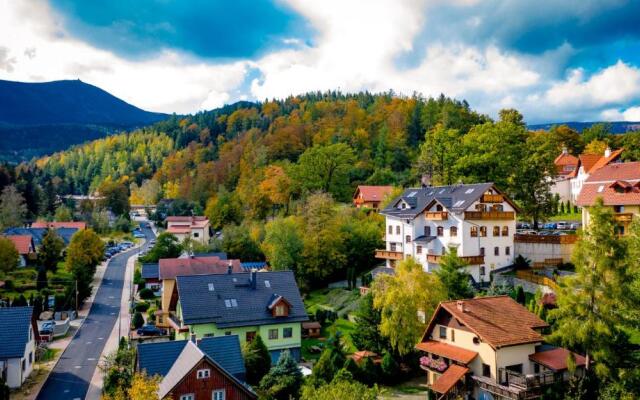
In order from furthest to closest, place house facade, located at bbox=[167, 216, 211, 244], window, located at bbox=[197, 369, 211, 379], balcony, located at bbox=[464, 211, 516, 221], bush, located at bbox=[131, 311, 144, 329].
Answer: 1. house facade, located at bbox=[167, 216, 211, 244]
2. bush, located at bbox=[131, 311, 144, 329]
3. balcony, located at bbox=[464, 211, 516, 221]
4. window, located at bbox=[197, 369, 211, 379]

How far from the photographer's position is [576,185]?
77938 mm

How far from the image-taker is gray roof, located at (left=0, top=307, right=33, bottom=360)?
36031 mm

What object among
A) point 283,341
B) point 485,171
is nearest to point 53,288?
point 283,341

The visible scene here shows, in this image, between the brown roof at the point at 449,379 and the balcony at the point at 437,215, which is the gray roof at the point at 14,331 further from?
the balcony at the point at 437,215

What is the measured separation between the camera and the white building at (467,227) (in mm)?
48469

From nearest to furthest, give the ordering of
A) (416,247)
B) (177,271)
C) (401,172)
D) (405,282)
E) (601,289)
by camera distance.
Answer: (601,289) → (405,282) → (416,247) → (177,271) → (401,172)

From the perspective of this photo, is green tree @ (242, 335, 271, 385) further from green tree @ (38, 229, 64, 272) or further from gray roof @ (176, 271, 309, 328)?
green tree @ (38, 229, 64, 272)

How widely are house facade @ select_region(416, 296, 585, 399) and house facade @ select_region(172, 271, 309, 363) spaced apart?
39.8 ft

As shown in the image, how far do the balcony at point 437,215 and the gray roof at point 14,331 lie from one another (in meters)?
34.3

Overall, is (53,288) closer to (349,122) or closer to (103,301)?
(103,301)

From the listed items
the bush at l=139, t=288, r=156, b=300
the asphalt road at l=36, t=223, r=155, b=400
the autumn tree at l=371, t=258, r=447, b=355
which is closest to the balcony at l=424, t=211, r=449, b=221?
the autumn tree at l=371, t=258, r=447, b=355

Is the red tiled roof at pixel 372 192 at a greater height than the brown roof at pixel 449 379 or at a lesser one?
greater

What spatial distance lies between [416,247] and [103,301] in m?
37.5

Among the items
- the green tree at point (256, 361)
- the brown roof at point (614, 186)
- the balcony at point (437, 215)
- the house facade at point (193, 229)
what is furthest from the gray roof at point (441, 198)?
the house facade at point (193, 229)
